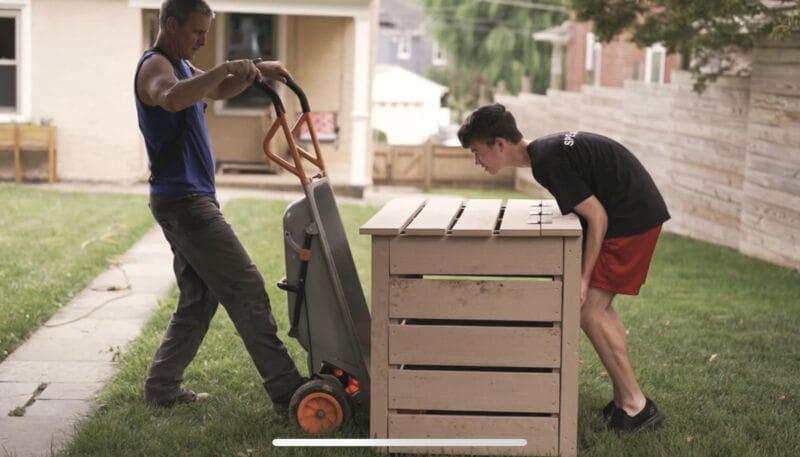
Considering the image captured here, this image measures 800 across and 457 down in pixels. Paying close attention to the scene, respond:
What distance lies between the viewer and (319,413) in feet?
19.2

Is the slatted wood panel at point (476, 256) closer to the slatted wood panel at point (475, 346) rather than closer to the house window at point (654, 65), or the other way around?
the slatted wood panel at point (475, 346)

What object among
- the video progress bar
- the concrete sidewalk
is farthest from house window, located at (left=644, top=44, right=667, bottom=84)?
the video progress bar

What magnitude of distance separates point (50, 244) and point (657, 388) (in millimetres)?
6855

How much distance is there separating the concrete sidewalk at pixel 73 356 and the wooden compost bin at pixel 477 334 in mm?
1514

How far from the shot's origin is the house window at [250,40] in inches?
838

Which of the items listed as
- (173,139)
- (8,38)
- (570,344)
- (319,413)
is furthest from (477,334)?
(8,38)

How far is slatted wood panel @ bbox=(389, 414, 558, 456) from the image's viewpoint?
18.0 feet

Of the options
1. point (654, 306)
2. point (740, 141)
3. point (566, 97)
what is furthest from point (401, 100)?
point (654, 306)

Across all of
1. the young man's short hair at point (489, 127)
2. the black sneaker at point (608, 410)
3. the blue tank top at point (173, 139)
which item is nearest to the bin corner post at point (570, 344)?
the young man's short hair at point (489, 127)

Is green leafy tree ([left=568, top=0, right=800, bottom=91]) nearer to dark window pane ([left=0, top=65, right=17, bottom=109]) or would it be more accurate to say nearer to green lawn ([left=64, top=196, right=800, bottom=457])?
green lawn ([left=64, top=196, right=800, bottom=457])

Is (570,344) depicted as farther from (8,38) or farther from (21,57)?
(8,38)

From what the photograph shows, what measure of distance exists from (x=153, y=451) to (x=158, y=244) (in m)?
7.35

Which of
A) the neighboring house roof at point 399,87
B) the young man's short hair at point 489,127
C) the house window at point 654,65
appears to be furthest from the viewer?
Result: the neighboring house roof at point 399,87

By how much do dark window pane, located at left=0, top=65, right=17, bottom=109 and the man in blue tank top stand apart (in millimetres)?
14488
